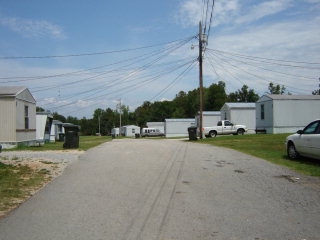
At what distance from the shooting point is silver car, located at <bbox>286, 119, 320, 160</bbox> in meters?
14.2

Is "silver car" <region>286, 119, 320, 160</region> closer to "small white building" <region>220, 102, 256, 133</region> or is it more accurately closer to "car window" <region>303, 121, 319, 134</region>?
"car window" <region>303, 121, 319, 134</region>

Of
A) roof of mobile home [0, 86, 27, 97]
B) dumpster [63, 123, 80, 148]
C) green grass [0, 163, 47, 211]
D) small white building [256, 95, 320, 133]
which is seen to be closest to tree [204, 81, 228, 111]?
small white building [256, 95, 320, 133]

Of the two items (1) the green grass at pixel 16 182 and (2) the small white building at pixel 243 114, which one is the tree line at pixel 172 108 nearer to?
(2) the small white building at pixel 243 114

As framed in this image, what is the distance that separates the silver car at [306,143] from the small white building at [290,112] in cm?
2237

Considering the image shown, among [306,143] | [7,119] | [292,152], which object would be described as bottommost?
[292,152]

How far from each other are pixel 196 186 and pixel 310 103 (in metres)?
31.7

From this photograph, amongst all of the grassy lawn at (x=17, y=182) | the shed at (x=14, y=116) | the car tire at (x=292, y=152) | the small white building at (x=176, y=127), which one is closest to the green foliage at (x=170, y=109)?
the small white building at (x=176, y=127)

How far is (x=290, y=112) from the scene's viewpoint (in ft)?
127

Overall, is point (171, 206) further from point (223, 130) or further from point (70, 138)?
point (223, 130)

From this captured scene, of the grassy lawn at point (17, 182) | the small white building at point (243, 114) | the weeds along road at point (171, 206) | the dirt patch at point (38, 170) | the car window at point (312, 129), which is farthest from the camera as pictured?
the small white building at point (243, 114)

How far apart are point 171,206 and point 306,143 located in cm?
861

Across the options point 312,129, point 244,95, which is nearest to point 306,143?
point 312,129

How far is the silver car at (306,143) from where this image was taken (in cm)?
1423

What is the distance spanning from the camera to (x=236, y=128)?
42.0 metres
